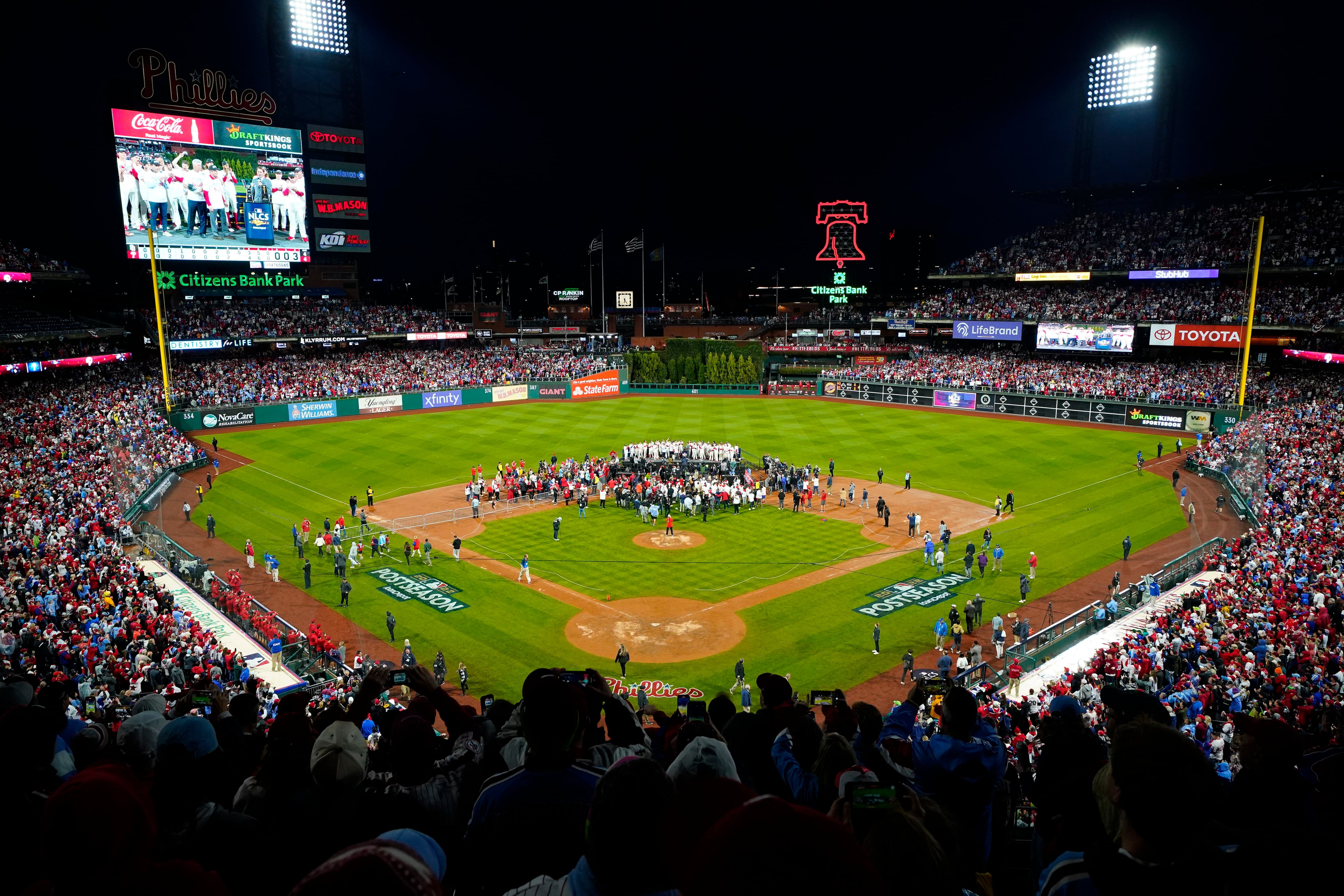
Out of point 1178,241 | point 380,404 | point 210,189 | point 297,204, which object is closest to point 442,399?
point 380,404

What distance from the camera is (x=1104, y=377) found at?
61.2m

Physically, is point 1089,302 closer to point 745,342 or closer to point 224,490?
point 745,342

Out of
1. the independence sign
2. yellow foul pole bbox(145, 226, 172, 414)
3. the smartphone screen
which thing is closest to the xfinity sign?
the independence sign

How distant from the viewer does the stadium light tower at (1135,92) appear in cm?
6525

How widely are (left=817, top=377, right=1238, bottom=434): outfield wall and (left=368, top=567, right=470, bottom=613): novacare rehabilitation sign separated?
4559 centimetres

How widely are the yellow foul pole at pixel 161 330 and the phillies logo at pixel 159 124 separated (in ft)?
22.1

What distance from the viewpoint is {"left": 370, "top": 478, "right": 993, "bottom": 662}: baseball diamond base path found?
23.2 metres

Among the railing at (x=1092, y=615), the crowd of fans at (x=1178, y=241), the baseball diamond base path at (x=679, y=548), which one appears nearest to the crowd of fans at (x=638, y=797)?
the railing at (x=1092, y=615)

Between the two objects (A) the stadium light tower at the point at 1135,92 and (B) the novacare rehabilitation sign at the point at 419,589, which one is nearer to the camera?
(B) the novacare rehabilitation sign at the point at 419,589

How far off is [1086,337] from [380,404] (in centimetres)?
5643

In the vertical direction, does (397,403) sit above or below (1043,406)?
below

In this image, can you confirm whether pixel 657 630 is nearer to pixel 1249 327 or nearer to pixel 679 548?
pixel 679 548

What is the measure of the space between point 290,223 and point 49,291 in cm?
1793

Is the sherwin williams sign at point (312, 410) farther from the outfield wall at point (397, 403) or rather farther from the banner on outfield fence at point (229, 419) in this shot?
the banner on outfield fence at point (229, 419)
